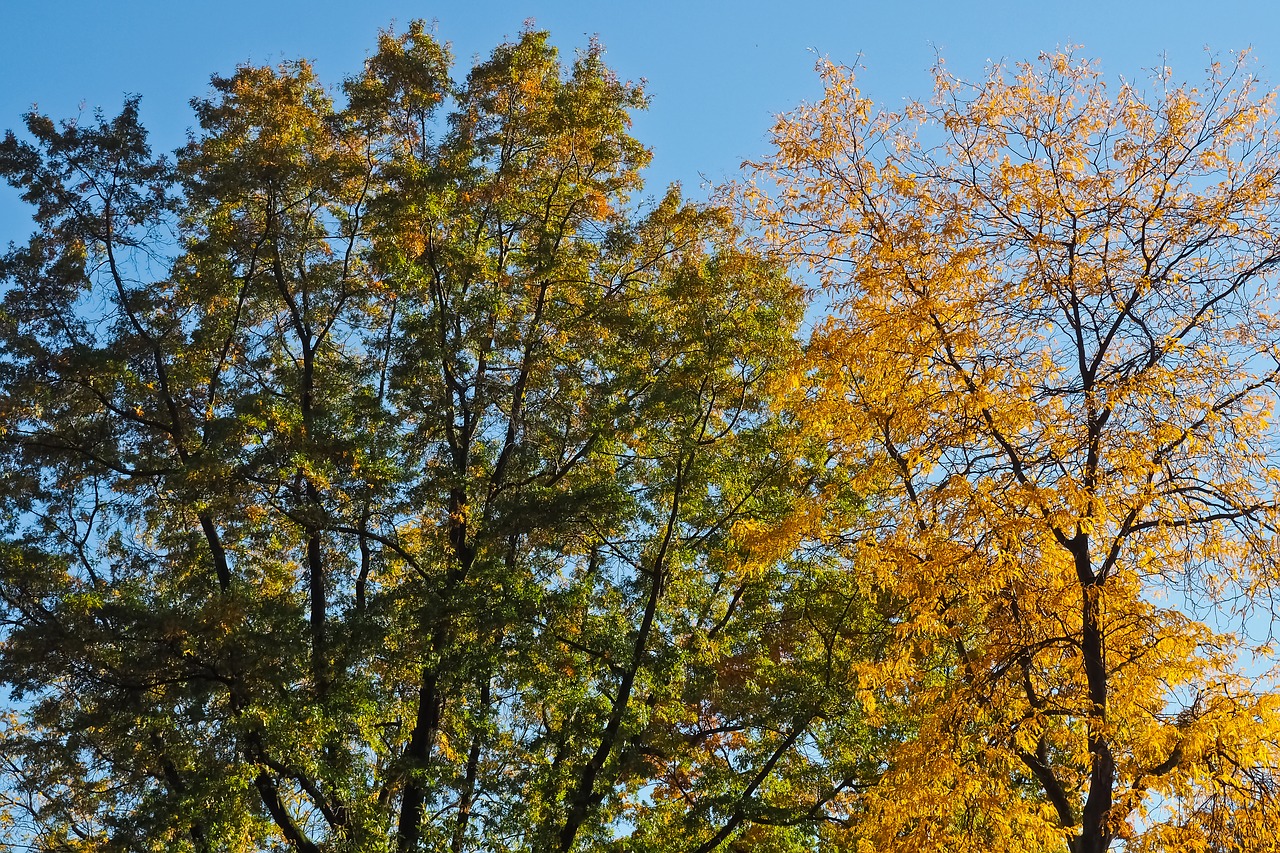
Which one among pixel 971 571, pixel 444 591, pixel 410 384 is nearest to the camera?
pixel 971 571

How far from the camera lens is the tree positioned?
11.3m

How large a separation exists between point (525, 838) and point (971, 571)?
618cm

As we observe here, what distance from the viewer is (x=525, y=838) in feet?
37.4

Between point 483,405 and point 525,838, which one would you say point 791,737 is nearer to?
point 525,838

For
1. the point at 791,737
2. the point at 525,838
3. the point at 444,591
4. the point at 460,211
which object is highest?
the point at 460,211

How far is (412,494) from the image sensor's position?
12875mm

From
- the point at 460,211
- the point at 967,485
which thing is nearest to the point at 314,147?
the point at 460,211

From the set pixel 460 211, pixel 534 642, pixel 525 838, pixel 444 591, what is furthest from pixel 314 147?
pixel 525 838

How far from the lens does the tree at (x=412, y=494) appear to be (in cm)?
1126

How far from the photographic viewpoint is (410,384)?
13.2 meters

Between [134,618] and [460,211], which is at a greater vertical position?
[460,211]

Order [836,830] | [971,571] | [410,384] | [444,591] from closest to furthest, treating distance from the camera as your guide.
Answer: [971,571]
[836,830]
[444,591]
[410,384]

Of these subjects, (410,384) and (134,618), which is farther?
(410,384)

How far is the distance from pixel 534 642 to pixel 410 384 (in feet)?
12.3
